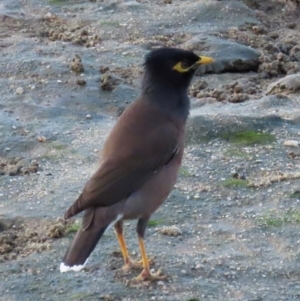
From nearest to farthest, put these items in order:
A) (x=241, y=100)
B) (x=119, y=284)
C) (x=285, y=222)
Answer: (x=119, y=284) < (x=285, y=222) < (x=241, y=100)

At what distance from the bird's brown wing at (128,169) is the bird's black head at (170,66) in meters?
0.41

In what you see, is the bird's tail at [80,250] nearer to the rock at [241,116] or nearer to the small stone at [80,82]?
the rock at [241,116]

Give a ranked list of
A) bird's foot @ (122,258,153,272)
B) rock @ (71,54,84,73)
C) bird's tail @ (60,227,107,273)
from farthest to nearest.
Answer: rock @ (71,54,84,73), bird's foot @ (122,258,153,272), bird's tail @ (60,227,107,273)

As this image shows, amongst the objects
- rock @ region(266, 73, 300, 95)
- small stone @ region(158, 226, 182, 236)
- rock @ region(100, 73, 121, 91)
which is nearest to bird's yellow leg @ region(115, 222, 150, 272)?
small stone @ region(158, 226, 182, 236)

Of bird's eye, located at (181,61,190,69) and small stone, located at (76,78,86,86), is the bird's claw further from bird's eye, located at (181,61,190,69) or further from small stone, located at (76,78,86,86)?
small stone, located at (76,78,86,86)

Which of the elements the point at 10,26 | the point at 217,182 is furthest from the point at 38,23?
the point at 217,182

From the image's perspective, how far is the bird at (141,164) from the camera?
19.1 ft

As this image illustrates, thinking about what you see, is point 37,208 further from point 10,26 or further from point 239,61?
point 10,26

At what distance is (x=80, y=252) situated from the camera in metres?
5.62

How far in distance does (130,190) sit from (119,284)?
2.03ft

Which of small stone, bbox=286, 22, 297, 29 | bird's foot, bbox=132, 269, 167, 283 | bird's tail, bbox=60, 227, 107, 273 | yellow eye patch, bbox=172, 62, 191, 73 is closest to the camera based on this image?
bird's tail, bbox=60, 227, 107, 273

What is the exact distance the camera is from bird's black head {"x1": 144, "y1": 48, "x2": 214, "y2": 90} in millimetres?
6527

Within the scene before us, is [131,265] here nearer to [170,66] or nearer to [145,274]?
[145,274]

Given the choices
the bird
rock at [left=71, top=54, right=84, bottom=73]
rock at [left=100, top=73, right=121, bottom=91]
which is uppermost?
the bird
